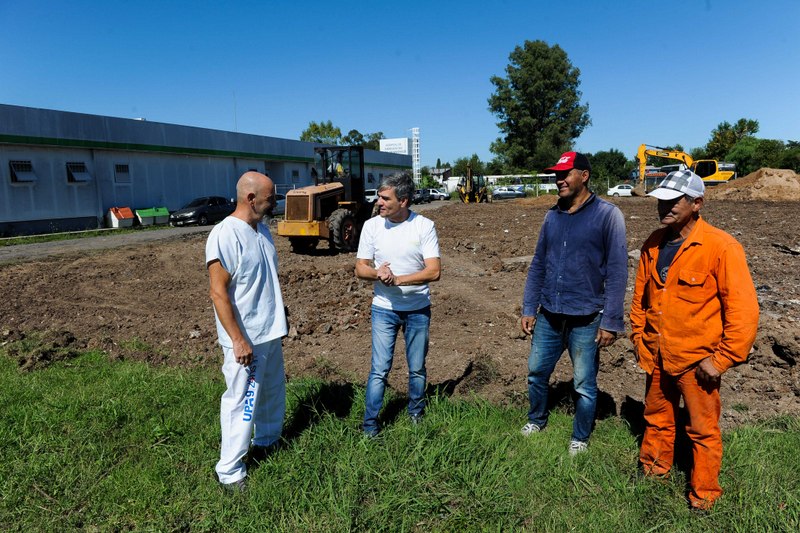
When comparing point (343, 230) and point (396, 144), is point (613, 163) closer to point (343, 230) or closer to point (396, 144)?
point (396, 144)

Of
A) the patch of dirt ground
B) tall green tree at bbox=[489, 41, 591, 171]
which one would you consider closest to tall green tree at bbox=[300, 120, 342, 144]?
→ tall green tree at bbox=[489, 41, 591, 171]

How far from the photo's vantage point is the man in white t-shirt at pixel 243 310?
3.04 meters

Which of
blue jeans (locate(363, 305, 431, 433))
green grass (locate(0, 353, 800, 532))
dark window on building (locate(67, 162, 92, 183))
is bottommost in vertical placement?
green grass (locate(0, 353, 800, 532))

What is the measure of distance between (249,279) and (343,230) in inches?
392

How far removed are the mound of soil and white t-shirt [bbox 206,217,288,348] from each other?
3050 cm

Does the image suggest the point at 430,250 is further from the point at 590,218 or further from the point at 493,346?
the point at 493,346

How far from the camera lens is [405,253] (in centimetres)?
363

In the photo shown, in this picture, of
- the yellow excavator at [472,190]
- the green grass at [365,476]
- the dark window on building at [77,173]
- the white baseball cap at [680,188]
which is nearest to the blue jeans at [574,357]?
the green grass at [365,476]

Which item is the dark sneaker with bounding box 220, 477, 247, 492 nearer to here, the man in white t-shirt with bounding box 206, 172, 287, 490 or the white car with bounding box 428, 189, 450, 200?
the man in white t-shirt with bounding box 206, 172, 287, 490

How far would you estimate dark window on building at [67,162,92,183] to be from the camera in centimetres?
2302

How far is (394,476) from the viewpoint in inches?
123

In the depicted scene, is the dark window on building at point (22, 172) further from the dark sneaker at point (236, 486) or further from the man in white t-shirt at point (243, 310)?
the dark sneaker at point (236, 486)

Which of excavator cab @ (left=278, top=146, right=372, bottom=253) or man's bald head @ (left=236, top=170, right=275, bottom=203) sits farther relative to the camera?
excavator cab @ (left=278, top=146, right=372, bottom=253)

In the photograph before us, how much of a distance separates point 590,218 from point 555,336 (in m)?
0.81
